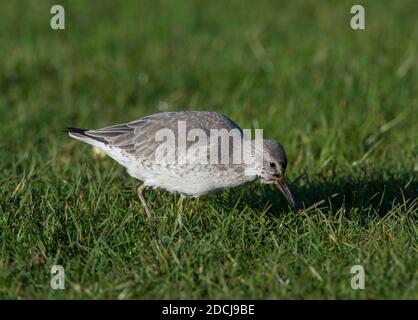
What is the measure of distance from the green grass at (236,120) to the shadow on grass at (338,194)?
0.02m

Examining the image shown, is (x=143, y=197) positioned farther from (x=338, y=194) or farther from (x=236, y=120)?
(x=236, y=120)

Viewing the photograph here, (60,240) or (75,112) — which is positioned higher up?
(75,112)

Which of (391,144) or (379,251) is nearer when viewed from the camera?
(379,251)

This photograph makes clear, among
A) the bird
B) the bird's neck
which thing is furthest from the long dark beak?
the bird's neck

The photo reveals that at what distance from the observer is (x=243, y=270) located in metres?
5.64

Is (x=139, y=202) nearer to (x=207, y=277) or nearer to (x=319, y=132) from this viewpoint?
(x=207, y=277)

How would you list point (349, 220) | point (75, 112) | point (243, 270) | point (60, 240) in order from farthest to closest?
point (75, 112)
point (349, 220)
point (60, 240)
point (243, 270)

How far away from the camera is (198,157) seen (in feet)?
21.2

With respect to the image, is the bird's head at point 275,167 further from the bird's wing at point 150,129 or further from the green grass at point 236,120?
the bird's wing at point 150,129

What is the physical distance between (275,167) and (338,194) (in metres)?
0.94

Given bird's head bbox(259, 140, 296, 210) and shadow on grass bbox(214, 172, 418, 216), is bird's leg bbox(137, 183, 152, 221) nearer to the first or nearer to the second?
shadow on grass bbox(214, 172, 418, 216)

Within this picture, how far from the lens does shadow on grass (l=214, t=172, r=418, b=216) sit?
699cm
